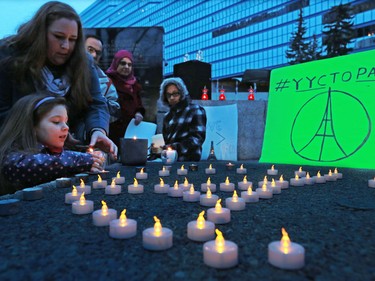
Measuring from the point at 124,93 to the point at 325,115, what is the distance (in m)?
2.80

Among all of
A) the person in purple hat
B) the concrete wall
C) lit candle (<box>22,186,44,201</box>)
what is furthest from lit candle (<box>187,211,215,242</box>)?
the concrete wall

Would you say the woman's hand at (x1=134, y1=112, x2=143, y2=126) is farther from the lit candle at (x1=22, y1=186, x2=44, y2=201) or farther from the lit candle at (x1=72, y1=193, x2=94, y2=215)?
the lit candle at (x1=72, y1=193, x2=94, y2=215)

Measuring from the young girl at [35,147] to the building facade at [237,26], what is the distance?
27.2 meters

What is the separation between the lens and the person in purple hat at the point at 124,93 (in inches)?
183

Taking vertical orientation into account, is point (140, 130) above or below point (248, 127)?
below

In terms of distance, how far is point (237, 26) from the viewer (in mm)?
50094

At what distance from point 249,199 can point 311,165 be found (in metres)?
1.59

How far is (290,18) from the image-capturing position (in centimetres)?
4166

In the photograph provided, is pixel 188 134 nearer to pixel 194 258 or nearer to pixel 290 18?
pixel 194 258

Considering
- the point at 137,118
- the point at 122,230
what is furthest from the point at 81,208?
the point at 137,118

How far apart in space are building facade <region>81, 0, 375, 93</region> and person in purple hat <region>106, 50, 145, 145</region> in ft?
80.0

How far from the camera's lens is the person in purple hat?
4.64m

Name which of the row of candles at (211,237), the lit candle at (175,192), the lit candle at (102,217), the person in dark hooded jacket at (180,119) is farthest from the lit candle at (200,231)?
the person in dark hooded jacket at (180,119)

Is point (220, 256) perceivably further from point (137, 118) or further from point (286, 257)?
point (137, 118)
